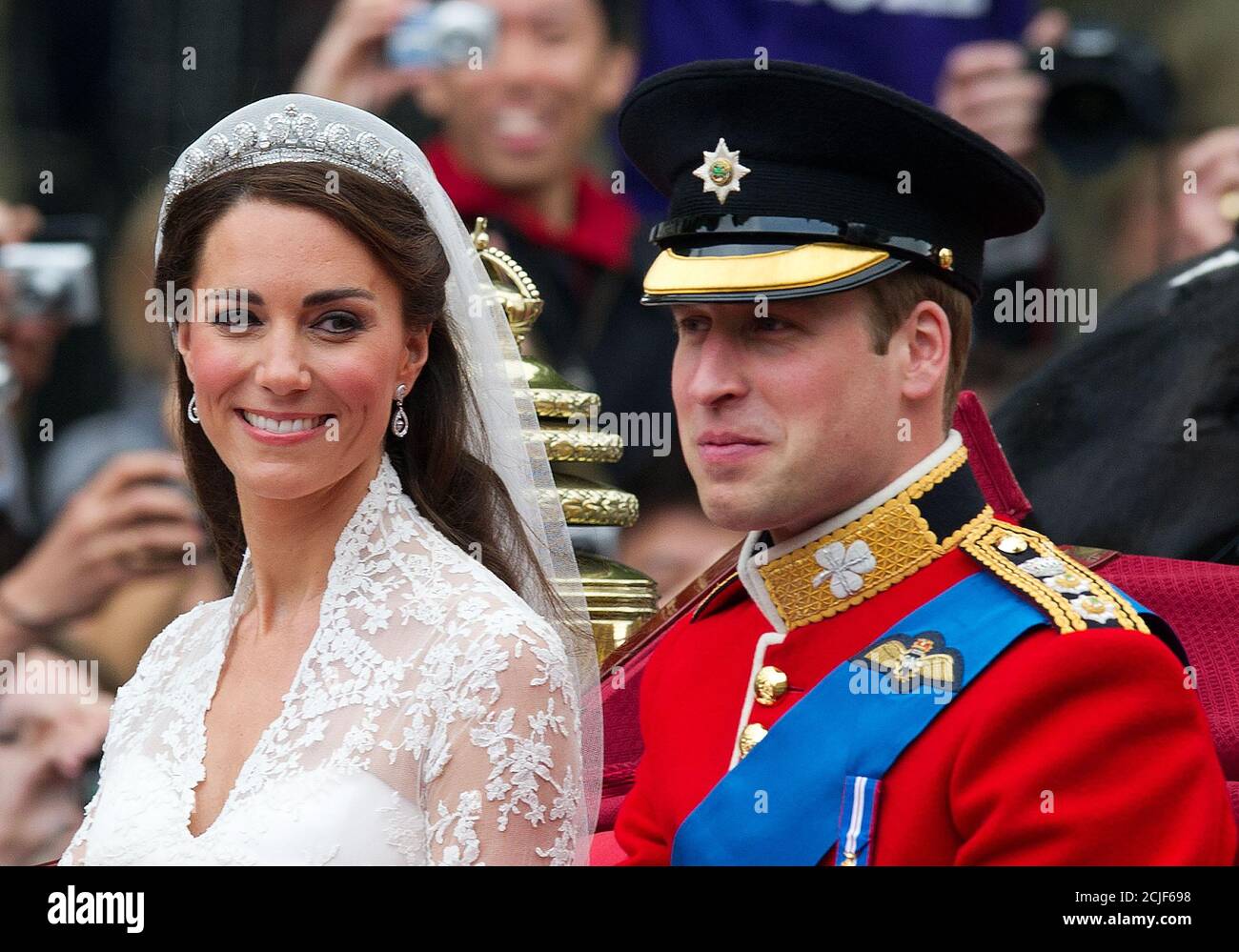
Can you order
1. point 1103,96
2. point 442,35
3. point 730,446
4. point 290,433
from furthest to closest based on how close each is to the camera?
1. point 442,35
2. point 1103,96
3. point 290,433
4. point 730,446

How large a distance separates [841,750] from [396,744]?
51 cm

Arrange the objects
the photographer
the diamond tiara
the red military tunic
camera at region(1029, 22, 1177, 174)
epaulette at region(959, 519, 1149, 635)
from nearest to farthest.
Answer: the red military tunic
epaulette at region(959, 519, 1149, 635)
the diamond tiara
the photographer
camera at region(1029, 22, 1177, 174)

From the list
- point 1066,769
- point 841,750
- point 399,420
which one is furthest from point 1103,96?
point 1066,769

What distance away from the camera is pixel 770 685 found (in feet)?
7.54

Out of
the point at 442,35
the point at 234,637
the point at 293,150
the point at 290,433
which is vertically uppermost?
the point at 442,35

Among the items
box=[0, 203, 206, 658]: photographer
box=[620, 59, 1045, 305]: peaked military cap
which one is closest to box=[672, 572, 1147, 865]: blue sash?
box=[620, 59, 1045, 305]: peaked military cap

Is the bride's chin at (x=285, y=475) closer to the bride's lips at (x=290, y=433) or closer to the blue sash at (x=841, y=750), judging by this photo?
the bride's lips at (x=290, y=433)

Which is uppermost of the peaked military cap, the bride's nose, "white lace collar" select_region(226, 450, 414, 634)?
the peaked military cap

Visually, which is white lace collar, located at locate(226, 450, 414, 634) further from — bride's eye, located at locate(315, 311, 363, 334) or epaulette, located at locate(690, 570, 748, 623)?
epaulette, located at locate(690, 570, 748, 623)

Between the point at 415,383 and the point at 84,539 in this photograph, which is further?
the point at 84,539

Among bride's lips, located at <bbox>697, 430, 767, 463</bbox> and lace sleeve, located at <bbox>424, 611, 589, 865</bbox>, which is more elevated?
bride's lips, located at <bbox>697, 430, 767, 463</bbox>

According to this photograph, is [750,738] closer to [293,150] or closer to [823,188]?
[823,188]

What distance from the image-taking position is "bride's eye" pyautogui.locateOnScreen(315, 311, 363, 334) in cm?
Result: 239

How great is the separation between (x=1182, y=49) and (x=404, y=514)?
364 cm
